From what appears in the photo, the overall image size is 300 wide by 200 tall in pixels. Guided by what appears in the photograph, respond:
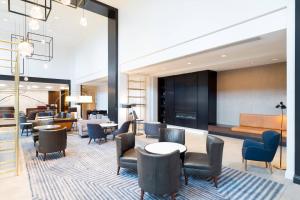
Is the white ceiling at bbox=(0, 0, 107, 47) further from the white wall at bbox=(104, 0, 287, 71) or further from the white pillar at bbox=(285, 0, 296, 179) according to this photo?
the white pillar at bbox=(285, 0, 296, 179)

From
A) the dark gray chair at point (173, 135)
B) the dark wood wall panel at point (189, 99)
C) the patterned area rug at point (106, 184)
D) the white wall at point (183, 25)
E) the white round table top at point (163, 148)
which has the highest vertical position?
the white wall at point (183, 25)

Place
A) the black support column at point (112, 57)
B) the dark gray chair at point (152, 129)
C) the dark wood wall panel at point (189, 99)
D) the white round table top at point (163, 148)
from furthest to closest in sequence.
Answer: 1. the black support column at point (112, 57)
2. the dark wood wall panel at point (189, 99)
3. the dark gray chair at point (152, 129)
4. the white round table top at point (163, 148)

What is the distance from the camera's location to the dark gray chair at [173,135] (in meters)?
4.01

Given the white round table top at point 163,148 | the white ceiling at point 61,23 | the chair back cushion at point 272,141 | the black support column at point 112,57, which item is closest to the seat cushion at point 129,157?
the white round table top at point 163,148

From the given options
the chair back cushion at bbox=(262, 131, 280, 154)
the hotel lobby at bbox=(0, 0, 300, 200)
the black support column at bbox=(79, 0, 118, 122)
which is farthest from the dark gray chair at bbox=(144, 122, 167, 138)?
the chair back cushion at bbox=(262, 131, 280, 154)

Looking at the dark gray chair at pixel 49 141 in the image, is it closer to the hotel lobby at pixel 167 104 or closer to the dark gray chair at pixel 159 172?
the hotel lobby at pixel 167 104

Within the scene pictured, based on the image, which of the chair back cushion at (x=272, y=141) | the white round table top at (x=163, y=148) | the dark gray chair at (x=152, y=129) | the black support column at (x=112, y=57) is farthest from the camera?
the black support column at (x=112, y=57)

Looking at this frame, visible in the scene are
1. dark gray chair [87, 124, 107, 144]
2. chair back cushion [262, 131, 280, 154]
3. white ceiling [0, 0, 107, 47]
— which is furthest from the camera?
white ceiling [0, 0, 107, 47]

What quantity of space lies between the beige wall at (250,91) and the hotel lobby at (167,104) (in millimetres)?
41

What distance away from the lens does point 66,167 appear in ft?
13.3

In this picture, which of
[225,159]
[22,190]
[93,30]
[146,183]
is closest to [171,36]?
[225,159]

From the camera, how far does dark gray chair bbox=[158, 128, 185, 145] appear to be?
4.01 metres

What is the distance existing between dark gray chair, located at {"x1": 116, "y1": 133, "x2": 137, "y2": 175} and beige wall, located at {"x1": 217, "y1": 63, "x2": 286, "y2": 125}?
584cm

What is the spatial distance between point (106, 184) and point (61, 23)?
8.84 m
